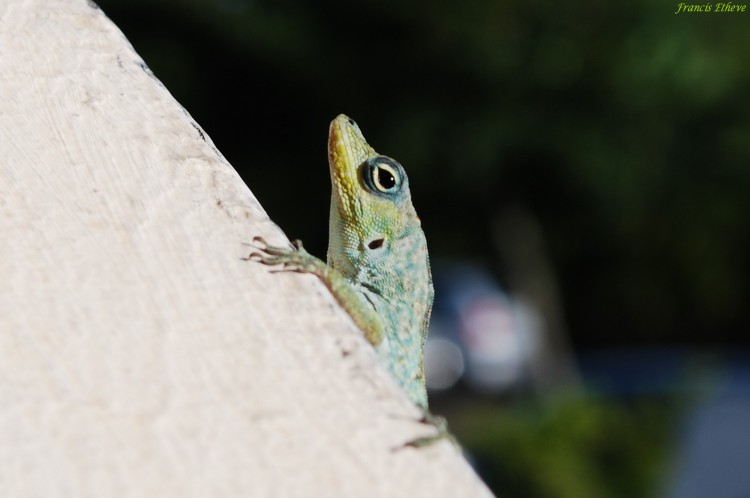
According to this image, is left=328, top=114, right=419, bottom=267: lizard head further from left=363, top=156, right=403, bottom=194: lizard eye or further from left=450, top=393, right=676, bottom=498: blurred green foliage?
left=450, top=393, right=676, bottom=498: blurred green foliage

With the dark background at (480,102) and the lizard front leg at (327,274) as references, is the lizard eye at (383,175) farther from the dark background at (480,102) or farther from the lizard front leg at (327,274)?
the dark background at (480,102)

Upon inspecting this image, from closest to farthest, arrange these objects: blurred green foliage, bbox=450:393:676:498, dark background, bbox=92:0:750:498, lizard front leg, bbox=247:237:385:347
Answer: lizard front leg, bbox=247:237:385:347, blurred green foliage, bbox=450:393:676:498, dark background, bbox=92:0:750:498

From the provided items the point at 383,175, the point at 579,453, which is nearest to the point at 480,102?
the point at 579,453

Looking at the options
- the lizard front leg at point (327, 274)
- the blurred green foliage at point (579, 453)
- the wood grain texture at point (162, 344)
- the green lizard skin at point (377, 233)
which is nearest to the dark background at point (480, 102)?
the blurred green foliage at point (579, 453)

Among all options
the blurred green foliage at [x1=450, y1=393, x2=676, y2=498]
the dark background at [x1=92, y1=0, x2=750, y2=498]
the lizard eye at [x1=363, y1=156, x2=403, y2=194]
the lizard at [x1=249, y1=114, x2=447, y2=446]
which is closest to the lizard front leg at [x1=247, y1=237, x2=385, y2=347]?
the lizard at [x1=249, y1=114, x2=447, y2=446]

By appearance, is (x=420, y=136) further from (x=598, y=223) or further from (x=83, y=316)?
(x=83, y=316)

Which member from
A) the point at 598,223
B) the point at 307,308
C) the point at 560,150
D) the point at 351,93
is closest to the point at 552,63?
the point at 560,150

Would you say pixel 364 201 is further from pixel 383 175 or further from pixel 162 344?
pixel 162 344

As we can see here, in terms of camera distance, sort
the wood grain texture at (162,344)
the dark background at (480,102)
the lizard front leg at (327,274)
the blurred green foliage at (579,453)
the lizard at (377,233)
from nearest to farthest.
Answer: the wood grain texture at (162,344) < the lizard front leg at (327,274) < the lizard at (377,233) < the blurred green foliage at (579,453) < the dark background at (480,102)

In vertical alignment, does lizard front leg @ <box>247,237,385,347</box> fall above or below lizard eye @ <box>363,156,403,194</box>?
below
